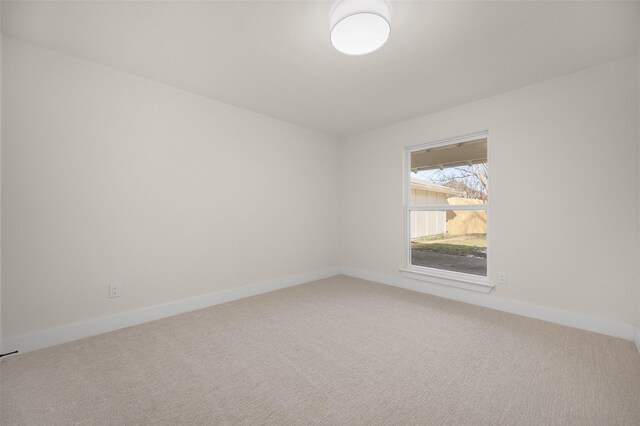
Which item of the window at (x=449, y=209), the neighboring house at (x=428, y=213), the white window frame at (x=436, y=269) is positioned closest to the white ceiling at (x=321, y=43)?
the white window frame at (x=436, y=269)

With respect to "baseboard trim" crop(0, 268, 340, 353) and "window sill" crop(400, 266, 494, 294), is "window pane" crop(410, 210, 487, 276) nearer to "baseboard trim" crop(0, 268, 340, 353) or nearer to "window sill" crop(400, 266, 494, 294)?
"window sill" crop(400, 266, 494, 294)

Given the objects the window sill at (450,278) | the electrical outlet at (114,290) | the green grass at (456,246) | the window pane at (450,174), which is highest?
the window pane at (450,174)

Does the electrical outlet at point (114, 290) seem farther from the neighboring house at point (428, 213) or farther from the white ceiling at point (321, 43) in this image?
the neighboring house at point (428, 213)

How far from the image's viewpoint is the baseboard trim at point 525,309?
2.31 m

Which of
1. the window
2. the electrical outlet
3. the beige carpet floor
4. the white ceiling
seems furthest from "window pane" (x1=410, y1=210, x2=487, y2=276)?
the electrical outlet

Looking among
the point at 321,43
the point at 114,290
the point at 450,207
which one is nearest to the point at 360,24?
the point at 321,43

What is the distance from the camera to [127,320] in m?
2.53

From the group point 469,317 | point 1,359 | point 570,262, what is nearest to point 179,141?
point 1,359

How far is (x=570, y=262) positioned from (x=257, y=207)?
3432 millimetres

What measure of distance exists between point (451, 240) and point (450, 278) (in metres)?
0.53

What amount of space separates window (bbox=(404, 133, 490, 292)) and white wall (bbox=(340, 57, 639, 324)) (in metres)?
0.21

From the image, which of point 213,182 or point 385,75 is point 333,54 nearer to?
point 385,75

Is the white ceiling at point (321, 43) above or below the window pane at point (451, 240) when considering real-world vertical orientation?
above

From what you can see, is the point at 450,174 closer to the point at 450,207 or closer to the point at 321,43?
the point at 450,207
